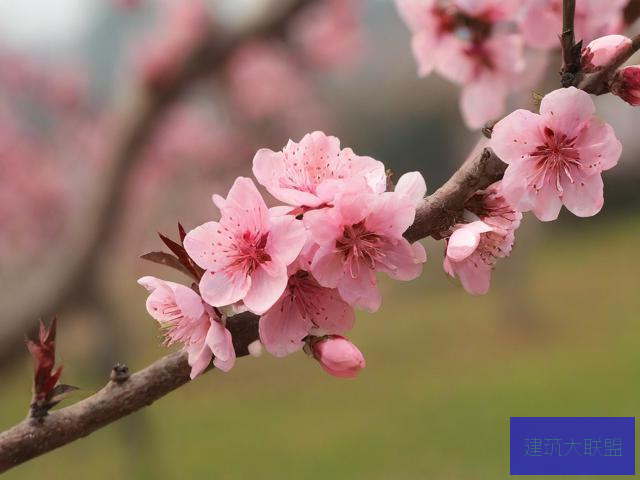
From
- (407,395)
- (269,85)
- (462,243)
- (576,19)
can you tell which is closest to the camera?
(462,243)

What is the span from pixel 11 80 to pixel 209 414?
261cm

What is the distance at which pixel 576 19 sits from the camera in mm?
855

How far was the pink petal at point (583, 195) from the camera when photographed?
0.58 m

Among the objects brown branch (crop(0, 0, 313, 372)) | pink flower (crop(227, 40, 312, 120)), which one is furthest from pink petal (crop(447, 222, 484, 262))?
pink flower (crop(227, 40, 312, 120))

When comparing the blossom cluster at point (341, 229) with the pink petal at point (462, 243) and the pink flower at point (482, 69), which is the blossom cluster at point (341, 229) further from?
the pink flower at point (482, 69)

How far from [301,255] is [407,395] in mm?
4935

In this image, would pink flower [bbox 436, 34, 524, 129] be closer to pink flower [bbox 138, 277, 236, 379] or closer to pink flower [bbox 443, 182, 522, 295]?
pink flower [bbox 443, 182, 522, 295]

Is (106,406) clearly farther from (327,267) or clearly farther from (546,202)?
(546,202)

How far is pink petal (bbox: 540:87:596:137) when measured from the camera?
537 millimetres

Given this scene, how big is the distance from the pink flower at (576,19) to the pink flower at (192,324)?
1.71ft

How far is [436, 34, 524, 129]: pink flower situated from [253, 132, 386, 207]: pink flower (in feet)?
1.28

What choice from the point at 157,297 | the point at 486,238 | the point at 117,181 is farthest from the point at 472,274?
the point at 117,181

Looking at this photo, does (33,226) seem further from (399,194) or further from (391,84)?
(391,84)

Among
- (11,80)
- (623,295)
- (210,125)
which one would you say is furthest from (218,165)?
(623,295)
